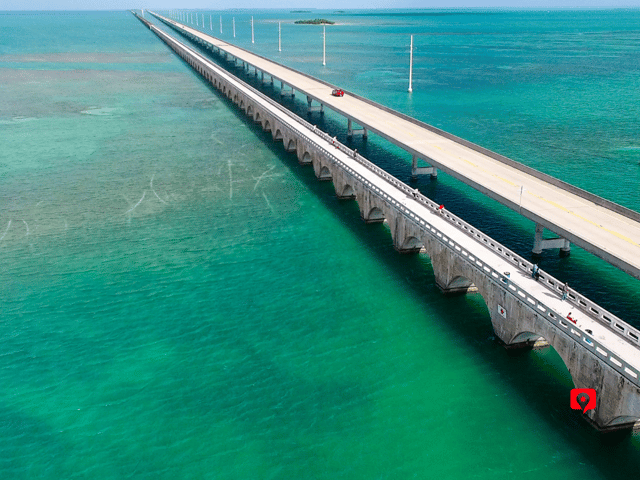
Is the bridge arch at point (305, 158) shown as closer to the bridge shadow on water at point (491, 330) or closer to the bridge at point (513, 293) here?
the bridge shadow on water at point (491, 330)

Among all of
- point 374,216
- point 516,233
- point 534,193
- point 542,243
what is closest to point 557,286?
point 542,243

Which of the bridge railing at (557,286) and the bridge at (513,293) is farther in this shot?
the bridge railing at (557,286)

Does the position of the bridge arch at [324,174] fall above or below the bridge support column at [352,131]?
below

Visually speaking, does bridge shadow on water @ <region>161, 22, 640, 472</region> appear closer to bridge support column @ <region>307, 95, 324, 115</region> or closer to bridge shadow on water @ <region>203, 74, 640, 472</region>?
bridge shadow on water @ <region>203, 74, 640, 472</region>

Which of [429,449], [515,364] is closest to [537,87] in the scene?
[515,364]

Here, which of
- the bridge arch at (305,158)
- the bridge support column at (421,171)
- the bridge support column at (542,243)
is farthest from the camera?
the bridge arch at (305,158)

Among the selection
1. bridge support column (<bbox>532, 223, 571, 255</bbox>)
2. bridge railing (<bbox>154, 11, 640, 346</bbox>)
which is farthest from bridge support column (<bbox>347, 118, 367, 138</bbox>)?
A: bridge support column (<bbox>532, 223, 571, 255</bbox>)

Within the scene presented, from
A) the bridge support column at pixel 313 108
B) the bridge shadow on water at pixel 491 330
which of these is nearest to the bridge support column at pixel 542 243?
the bridge shadow on water at pixel 491 330
